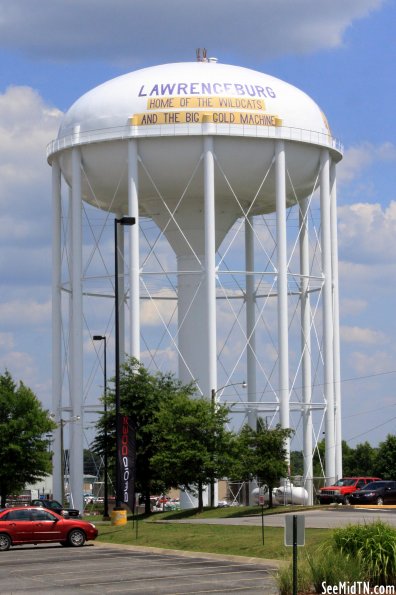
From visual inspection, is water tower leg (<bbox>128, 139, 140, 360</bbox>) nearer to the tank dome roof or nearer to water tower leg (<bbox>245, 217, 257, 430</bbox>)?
the tank dome roof

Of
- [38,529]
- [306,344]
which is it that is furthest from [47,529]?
[306,344]

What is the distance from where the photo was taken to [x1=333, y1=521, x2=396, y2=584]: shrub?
20.4 meters

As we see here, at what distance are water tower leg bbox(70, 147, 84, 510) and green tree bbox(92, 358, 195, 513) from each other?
10.5ft

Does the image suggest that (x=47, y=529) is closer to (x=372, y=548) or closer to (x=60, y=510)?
(x=60, y=510)

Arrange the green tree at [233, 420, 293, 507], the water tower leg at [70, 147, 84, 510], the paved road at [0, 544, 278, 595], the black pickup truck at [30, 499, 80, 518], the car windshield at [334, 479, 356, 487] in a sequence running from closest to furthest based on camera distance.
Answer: the paved road at [0, 544, 278, 595]
the black pickup truck at [30, 499, 80, 518]
the green tree at [233, 420, 293, 507]
the car windshield at [334, 479, 356, 487]
the water tower leg at [70, 147, 84, 510]

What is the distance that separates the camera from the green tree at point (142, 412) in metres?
48.4

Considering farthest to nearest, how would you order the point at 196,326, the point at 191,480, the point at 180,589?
1. the point at 196,326
2. the point at 191,480
3. the point at 180,589

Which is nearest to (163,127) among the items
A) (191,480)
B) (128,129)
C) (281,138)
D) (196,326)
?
(128,129)

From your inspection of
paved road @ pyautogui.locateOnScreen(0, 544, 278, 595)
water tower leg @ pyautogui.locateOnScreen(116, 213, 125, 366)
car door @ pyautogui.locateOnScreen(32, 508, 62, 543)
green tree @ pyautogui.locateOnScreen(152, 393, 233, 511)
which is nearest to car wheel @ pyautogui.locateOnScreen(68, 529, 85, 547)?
car door @ pyautogui.locateOnScreen(32, 508, 62, 543)

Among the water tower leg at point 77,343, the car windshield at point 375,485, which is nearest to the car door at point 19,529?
the car windshield at point 375,485

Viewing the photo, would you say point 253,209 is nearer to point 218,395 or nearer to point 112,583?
point 218,395

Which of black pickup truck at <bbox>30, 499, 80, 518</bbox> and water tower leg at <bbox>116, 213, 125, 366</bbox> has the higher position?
water tower leg at <bbox>116, 213, 125, 366</bbox>

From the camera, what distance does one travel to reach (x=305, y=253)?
58156mm

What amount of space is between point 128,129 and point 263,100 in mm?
5723
